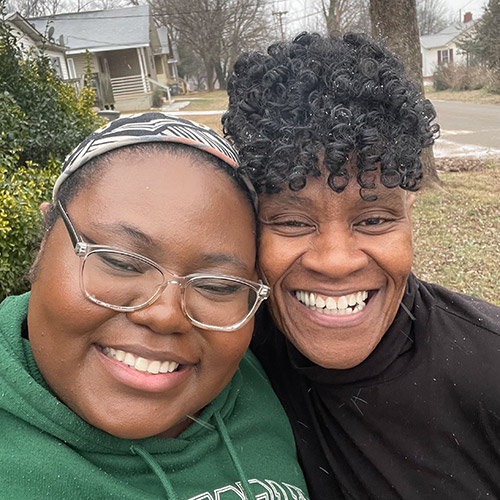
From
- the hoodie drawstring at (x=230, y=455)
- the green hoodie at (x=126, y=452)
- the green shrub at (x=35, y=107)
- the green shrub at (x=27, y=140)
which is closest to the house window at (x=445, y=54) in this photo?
the green shrub at (x=27, y=140)

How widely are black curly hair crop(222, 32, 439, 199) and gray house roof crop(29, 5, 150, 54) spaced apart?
1252 inches

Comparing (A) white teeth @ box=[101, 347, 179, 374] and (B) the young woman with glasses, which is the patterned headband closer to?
(B) the young woman with glasses

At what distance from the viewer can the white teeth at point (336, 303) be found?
5.66 feet

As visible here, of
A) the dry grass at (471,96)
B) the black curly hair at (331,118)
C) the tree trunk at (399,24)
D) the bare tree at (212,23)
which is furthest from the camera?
the bare tree at (212,23)

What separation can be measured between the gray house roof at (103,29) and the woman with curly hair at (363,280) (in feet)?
105

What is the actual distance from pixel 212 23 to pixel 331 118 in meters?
48.9

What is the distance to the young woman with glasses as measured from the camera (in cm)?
141

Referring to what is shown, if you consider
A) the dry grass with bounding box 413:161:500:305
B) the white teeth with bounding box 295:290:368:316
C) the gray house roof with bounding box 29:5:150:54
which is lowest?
the dry grass with bounding box 413:161:500:305

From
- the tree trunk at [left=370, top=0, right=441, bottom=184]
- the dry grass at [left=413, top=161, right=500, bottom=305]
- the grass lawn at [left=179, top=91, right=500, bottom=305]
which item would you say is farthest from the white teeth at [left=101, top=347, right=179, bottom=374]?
the tree trunk at [left=370, top=0, right=441, bottom=184]

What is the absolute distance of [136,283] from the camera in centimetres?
143

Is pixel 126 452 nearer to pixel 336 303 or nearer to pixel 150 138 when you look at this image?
pixel 336 303

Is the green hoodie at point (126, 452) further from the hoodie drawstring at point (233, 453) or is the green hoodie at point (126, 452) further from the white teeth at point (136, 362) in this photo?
the white teeth at point (136, 362)

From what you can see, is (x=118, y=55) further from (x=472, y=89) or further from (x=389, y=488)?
(x=389, y=488)

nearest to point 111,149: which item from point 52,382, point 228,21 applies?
point 52,382
